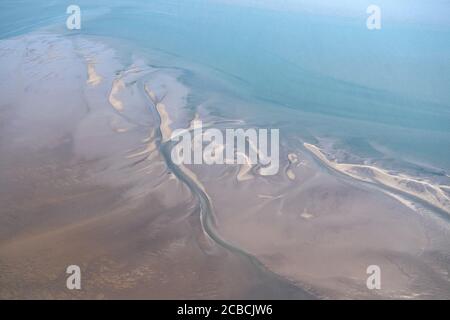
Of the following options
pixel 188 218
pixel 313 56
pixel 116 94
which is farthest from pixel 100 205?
pixel 313 56

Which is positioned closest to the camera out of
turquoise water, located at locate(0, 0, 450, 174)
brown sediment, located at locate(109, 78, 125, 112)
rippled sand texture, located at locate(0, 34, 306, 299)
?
rippled sand texture, located at locate(0, 34, 306, 299)

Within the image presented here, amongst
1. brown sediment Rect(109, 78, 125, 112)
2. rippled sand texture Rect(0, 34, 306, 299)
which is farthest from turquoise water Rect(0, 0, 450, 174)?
rippled sand texture Rect(0, 34, 306, 299)

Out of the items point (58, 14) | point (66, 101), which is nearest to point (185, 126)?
point (66, 101)

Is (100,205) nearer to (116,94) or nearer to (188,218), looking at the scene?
(188,218)

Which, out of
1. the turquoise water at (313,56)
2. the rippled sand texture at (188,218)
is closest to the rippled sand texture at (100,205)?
the rippled sand texture at (188,218)

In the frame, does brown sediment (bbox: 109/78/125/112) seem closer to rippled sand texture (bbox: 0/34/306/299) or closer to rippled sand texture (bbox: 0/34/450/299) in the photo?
rippled sand texture (bbox: 0/34/306/299)

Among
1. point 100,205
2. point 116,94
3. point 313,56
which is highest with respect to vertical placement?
point 313,56
